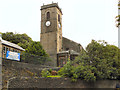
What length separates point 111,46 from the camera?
68.0ft

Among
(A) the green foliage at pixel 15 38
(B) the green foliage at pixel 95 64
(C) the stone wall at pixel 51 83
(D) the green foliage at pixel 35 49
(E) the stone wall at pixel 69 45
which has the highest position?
(A) the green foliage at pixel 15 38

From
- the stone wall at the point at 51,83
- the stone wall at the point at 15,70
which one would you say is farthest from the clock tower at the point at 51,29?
the stone wall at the point at 51,83

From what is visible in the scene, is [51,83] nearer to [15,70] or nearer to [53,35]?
[15,70]

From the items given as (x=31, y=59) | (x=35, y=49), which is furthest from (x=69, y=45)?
(x=31, y=59)

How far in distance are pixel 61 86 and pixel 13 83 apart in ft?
15.9

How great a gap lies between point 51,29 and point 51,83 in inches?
1221

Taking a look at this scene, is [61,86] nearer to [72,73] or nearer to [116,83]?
[72,73]

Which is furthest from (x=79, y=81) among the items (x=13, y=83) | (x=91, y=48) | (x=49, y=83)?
(x=13, y=83)

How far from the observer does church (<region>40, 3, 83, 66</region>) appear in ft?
142

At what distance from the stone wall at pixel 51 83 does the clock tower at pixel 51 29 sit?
86.7 ft

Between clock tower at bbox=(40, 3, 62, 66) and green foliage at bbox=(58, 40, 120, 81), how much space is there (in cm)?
2436

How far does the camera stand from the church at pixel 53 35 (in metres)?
43.2

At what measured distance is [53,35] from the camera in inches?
1761

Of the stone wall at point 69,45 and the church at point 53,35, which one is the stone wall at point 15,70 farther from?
the stone wall at point 69,45
